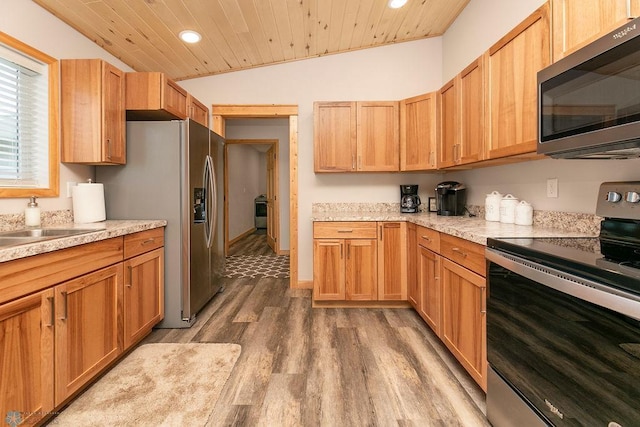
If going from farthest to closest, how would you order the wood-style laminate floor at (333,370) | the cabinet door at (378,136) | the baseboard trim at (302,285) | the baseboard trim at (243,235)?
1. the baseboard trim at (243,235)
2. the baseboard trim at (302,285)
3. the cabinet door at (378,136)
4. the wood-style laminate floor at (333,370)

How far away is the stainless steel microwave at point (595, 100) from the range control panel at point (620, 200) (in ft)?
0.45

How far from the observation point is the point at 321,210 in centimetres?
366

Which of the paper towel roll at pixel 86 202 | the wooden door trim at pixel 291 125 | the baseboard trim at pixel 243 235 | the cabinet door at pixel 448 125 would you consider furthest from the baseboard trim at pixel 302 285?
the baseboard trim at pixel 243 235

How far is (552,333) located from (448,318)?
986 mm

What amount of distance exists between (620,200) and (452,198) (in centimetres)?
163

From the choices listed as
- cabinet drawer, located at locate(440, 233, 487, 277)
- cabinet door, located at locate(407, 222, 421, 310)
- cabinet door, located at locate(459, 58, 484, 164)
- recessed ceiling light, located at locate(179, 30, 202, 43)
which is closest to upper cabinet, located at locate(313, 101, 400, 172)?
cabinet door, located at locate(407, 222, 421, 310)

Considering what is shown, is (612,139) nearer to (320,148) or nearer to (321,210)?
(320,148)

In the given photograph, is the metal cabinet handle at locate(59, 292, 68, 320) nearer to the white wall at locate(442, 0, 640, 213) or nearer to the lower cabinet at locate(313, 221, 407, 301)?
the lower cabinet at locate(313, 221, 407, 301)

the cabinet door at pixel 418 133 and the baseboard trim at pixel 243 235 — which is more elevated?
the cabinet door at pixel 418 133

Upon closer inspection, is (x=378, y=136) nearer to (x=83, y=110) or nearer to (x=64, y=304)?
(x=83, y=110)

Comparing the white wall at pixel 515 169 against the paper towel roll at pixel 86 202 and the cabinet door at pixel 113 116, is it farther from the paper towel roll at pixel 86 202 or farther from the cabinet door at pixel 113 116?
the paper towel roll at pixel 86 202

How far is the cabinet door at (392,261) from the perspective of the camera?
2.93m

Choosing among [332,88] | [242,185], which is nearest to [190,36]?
[332,88]

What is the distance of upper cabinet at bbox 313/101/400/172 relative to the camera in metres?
3.23
